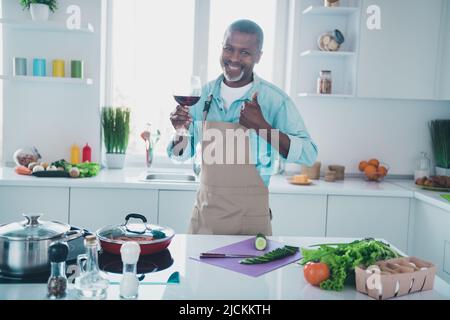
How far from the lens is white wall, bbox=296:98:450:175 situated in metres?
3.88

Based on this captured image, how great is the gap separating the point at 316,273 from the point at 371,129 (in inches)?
Result: 102

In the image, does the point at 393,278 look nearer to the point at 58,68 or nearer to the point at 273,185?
the point at 273,185

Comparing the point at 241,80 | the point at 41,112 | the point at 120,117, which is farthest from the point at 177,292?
the point at 41,112

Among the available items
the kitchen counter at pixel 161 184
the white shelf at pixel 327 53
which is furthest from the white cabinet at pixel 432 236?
→ the white shelf at pixel 327 53

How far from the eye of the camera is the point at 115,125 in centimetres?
369

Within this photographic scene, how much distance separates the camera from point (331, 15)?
377 centimetres

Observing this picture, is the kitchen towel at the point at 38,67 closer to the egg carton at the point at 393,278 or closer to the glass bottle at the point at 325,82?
the glass bottle at the point at 325,82

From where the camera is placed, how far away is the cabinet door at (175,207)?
321 centimetres

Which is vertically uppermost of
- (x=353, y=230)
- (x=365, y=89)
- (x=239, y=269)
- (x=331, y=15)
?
(x=331, y=15)

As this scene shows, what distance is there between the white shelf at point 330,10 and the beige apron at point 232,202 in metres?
1.59

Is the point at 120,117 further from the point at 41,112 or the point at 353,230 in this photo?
the point at 353,230
